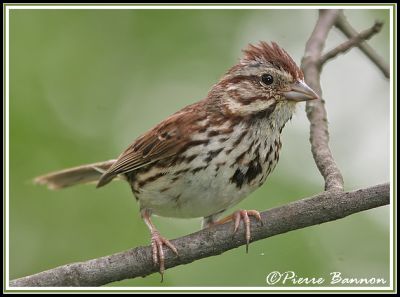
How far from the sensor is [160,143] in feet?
18.1

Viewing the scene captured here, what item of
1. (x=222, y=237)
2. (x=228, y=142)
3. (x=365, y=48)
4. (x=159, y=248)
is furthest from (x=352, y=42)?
(x=159, y=248)

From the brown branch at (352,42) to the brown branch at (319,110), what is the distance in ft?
0.34

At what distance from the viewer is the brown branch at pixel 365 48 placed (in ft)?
18.6

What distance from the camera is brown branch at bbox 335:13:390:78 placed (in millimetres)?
5677

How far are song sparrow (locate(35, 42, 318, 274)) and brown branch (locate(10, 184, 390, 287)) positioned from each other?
182mm

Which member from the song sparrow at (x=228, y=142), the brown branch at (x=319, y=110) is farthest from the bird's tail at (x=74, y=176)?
the brown branch at (x=319, y=110)

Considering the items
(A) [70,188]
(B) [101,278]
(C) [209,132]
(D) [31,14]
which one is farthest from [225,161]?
(D) [31,14]

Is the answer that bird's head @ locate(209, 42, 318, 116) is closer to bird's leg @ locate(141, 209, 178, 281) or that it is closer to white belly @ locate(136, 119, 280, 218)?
white belly @ locate(136, 119, 280, 218)

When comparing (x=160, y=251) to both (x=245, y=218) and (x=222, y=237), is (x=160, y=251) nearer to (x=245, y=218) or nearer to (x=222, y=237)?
(x=222, y=237)

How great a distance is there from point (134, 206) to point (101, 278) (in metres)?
1.86

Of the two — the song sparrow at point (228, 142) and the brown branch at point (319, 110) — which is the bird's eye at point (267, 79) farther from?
the brown branch at point (319, 110)

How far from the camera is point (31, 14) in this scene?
21.9ft

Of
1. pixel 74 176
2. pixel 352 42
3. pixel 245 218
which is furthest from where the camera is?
pixel 74 176

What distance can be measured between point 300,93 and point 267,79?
295 millimetres
